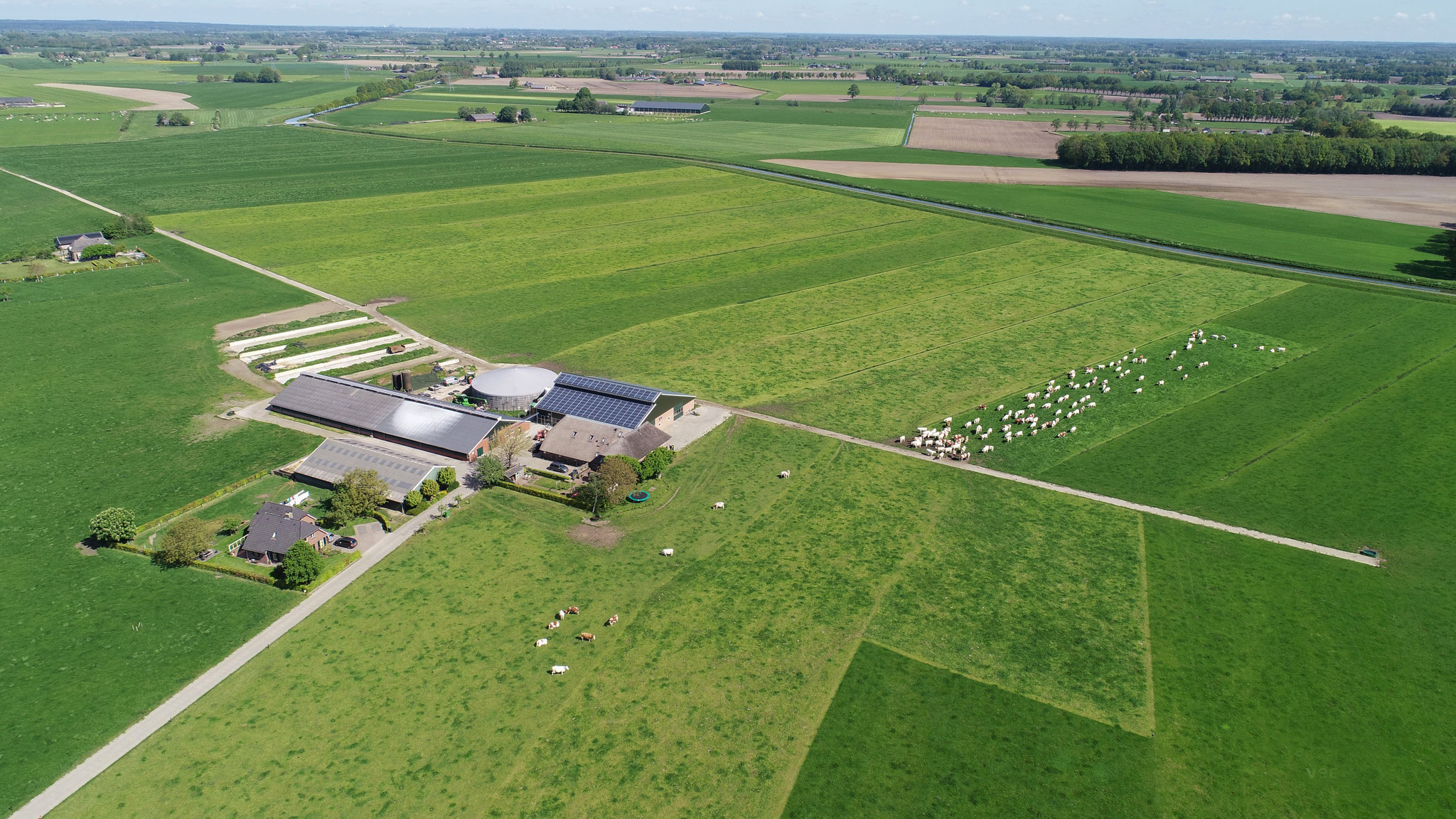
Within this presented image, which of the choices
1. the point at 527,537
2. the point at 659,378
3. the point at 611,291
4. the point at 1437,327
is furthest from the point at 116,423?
the point at 1437,327

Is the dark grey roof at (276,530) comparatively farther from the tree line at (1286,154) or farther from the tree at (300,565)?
the tree line at (1286,154)

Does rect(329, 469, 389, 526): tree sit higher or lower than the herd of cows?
lower

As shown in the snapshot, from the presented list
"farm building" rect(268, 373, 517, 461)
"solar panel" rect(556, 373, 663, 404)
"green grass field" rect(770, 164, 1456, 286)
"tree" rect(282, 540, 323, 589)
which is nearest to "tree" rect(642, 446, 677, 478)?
"solar panel" rect(556, 373, 663, 404)

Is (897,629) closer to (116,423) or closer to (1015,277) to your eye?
(116,423)

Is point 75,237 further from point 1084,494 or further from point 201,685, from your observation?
point 1084,494

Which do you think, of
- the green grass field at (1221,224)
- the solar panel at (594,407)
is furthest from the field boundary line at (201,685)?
the green grass field at (1221,224)

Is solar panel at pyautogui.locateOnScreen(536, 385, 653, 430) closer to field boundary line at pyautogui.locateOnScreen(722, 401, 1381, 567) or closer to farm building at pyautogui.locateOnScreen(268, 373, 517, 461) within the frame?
farm building at pyautogui.locateOnScreen(268, 373, 517, 461)
